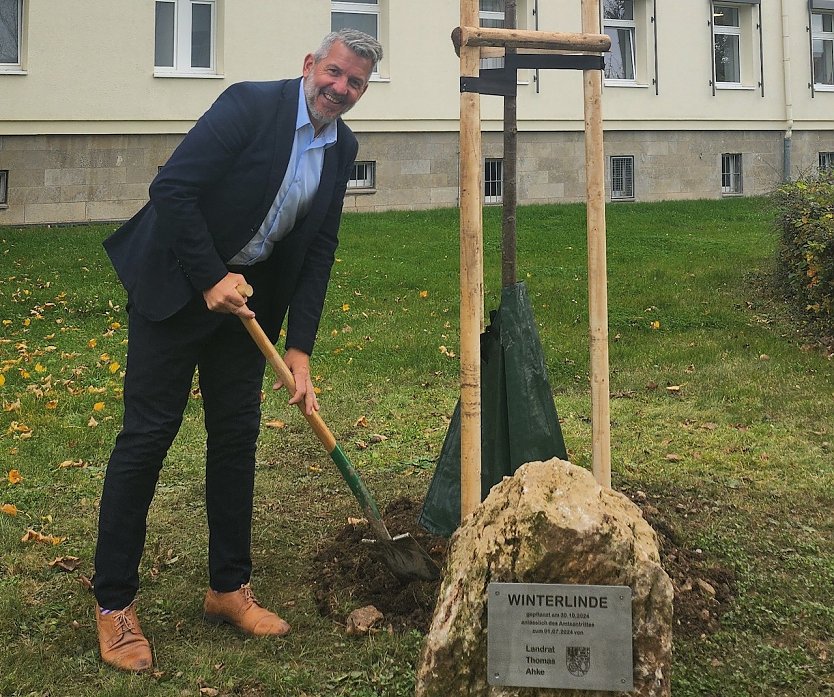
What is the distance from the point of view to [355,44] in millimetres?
2926

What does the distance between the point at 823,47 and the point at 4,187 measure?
705 inches

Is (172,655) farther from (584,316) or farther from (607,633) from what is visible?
(584,316)

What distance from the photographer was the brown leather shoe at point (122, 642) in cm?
305

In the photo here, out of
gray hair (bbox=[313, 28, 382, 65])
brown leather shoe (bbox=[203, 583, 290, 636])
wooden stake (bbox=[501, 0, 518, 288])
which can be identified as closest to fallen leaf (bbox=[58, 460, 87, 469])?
brown leather shoe (bbox=[203, 583, 290, 636])

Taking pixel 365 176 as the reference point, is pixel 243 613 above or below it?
below

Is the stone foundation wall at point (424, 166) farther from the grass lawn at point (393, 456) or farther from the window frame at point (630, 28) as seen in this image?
the grass lawn at point (393, 456)

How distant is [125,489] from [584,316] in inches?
238

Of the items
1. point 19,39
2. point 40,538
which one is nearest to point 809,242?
point 40,538

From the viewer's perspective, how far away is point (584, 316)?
8484mm

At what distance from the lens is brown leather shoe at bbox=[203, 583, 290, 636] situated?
3285mm

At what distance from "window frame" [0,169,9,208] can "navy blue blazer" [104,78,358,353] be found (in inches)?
521

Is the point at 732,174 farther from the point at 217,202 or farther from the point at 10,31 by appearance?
the point at 217,202

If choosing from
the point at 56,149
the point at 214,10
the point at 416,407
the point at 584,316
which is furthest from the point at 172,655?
the point at 214,10

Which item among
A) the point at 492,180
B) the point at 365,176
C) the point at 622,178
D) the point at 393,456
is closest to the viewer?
the point at 393,456
